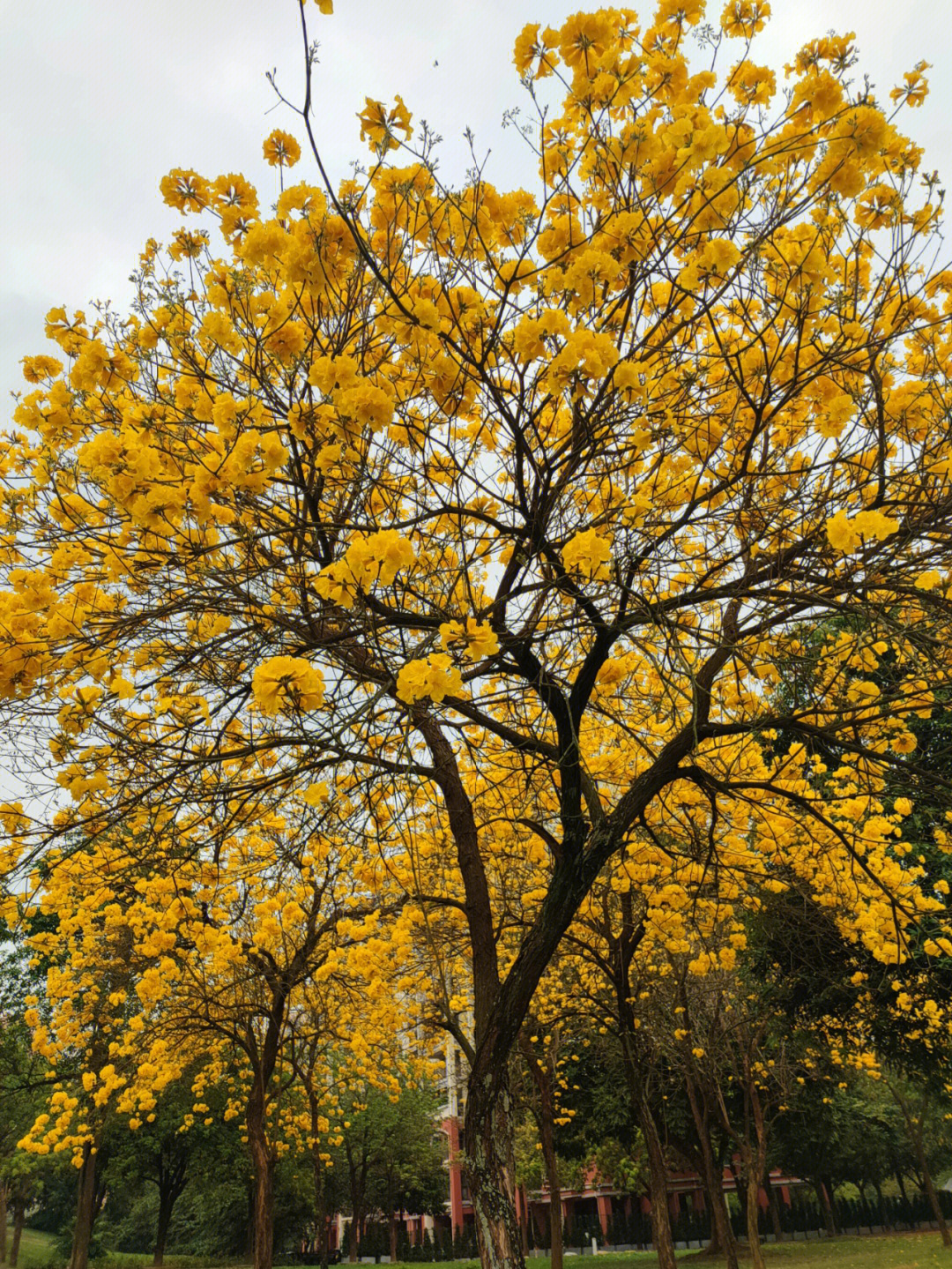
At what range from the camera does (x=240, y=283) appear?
8.63ft

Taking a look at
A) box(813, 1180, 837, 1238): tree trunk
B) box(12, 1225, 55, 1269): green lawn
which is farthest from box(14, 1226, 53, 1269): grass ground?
box(813, 1180, 837, 1238): tree trunk

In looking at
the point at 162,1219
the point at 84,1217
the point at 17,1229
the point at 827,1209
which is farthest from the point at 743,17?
the point at 827,1209

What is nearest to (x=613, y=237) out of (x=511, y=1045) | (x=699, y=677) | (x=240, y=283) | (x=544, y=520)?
(x=544, y=520)

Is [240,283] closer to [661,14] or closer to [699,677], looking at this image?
[661,14]

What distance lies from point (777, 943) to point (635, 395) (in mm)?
8241

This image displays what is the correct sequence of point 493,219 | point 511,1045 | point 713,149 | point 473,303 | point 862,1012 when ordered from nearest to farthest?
point 713,149
point 473,303
point 493,219
point 511,1045
point 862,1012

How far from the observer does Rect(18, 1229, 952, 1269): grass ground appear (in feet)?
47.0

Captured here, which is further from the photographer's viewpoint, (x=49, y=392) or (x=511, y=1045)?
(x=511, y=1045)

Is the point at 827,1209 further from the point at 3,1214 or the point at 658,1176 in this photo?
the point at 658,1176

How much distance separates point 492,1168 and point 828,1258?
17.5 m

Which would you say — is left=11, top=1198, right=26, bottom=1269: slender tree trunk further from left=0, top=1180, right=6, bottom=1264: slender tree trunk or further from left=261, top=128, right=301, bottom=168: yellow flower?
left=261, top=128, right=301, bottom=168: yellow flower

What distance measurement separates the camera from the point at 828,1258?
647 inches

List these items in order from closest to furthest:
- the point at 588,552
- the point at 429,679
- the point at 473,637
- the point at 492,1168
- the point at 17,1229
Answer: the point at 429,679, the point at 473,637, the point at 588,552, the point at 492,1168, the point at 17,1229

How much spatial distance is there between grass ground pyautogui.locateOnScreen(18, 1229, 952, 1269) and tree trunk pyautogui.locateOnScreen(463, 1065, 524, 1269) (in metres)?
13.2
